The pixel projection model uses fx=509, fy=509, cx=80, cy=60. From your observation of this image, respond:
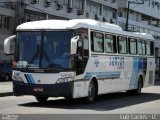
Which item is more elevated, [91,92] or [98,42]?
[98,42]

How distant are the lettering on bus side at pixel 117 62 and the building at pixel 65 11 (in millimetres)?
9326

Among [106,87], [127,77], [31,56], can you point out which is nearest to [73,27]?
[31,56]

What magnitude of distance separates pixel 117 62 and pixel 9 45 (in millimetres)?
5538

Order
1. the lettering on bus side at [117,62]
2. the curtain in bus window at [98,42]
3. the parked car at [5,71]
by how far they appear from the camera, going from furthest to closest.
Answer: the parked car at [5,71] < the lettering on bus side at [117,62] < the curtain in bus window at [98,42]

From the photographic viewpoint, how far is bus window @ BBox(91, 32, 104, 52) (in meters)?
19.2

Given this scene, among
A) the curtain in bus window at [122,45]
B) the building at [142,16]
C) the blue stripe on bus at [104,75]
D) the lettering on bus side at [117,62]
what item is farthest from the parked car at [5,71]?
the building at [142,16]

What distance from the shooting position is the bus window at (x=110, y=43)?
2053cm

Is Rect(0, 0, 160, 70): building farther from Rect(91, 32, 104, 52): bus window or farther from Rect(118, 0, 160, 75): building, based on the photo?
Rect(91, 32, 104, 52): bus window

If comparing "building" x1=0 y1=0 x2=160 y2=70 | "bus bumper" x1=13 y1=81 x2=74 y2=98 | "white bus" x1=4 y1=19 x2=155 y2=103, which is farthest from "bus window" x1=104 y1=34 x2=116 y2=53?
"building" x1=0 y1=0 x2=160 y2=70

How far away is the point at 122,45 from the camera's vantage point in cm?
2258

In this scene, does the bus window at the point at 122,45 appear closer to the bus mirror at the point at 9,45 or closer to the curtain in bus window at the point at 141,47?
the curtain in bus window at the point at 141,47

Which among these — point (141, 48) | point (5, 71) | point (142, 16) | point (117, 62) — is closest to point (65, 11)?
point (5, 71)

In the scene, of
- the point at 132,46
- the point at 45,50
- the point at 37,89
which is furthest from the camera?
the point at 132,46

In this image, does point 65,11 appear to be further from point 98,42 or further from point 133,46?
point 98,42
